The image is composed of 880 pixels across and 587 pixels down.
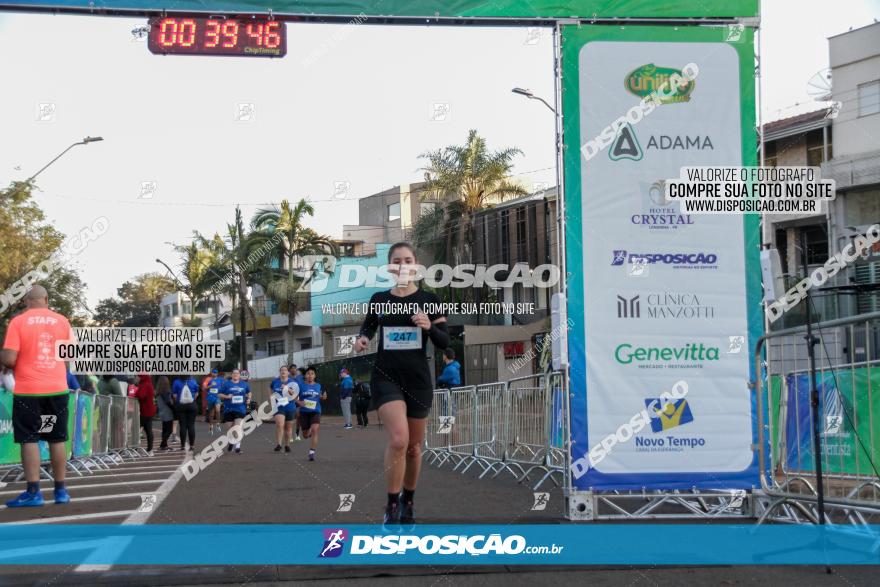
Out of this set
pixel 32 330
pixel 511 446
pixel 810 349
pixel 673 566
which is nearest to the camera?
pixel 673 566

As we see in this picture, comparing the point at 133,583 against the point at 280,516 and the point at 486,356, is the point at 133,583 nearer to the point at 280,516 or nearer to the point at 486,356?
the point at 280,516

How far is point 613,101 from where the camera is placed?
8.27m

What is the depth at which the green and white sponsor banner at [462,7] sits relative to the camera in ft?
27.3

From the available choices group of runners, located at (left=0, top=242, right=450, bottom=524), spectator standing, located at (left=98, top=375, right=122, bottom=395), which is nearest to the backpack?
spectator standing, located at (left=98, top=375, right=122, bottom=395)

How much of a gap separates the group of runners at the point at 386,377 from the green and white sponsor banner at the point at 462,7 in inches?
95.9

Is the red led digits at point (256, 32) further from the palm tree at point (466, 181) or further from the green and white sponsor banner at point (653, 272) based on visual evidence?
the palm tree at point (466, 181)

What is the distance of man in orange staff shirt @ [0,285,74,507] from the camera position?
895cm

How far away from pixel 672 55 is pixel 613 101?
689mm

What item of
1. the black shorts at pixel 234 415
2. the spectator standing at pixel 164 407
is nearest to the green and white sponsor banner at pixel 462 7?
the black shorts at pixel 234 415

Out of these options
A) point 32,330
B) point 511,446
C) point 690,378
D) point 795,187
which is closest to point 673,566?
point 690,378

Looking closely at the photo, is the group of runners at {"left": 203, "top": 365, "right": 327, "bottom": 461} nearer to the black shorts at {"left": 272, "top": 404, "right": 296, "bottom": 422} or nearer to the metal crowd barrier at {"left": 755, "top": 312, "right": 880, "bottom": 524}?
the black shorts at {"left": 272, "top": 404, "right": 296, "bottom": 422}

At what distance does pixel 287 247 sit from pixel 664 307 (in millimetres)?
44956

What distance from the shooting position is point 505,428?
44.5 ft

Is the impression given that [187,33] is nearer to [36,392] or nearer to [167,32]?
[167,32]
